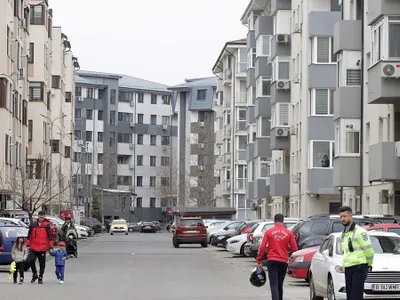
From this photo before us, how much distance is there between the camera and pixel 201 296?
22969 millimetres

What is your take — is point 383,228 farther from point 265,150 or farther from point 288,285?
point 265,150

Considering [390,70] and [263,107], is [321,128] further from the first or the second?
[390,70]

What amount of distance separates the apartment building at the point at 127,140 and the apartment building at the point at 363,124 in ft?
312

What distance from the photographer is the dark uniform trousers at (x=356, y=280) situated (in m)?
15.4

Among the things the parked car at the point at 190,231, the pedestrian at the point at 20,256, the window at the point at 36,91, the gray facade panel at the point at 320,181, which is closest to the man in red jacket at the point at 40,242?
the pedestrian at the point at 20,256

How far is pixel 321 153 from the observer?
58688mm

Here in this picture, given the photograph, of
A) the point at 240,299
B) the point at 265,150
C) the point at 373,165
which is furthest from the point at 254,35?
the point at 240,299

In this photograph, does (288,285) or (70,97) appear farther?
(70,97)

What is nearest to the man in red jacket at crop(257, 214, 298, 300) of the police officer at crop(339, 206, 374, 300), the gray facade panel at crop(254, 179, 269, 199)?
the police officer at crop(339, 206, 374, 300)

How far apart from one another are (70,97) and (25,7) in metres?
39.3

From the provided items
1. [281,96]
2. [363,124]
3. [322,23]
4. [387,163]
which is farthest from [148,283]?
[281,96]

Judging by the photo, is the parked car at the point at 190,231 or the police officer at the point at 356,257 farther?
the parked car at the point at 190,231

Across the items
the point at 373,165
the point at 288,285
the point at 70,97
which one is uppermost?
the point at 70,97

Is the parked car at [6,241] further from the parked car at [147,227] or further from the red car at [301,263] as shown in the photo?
the parked car at [147,227]
